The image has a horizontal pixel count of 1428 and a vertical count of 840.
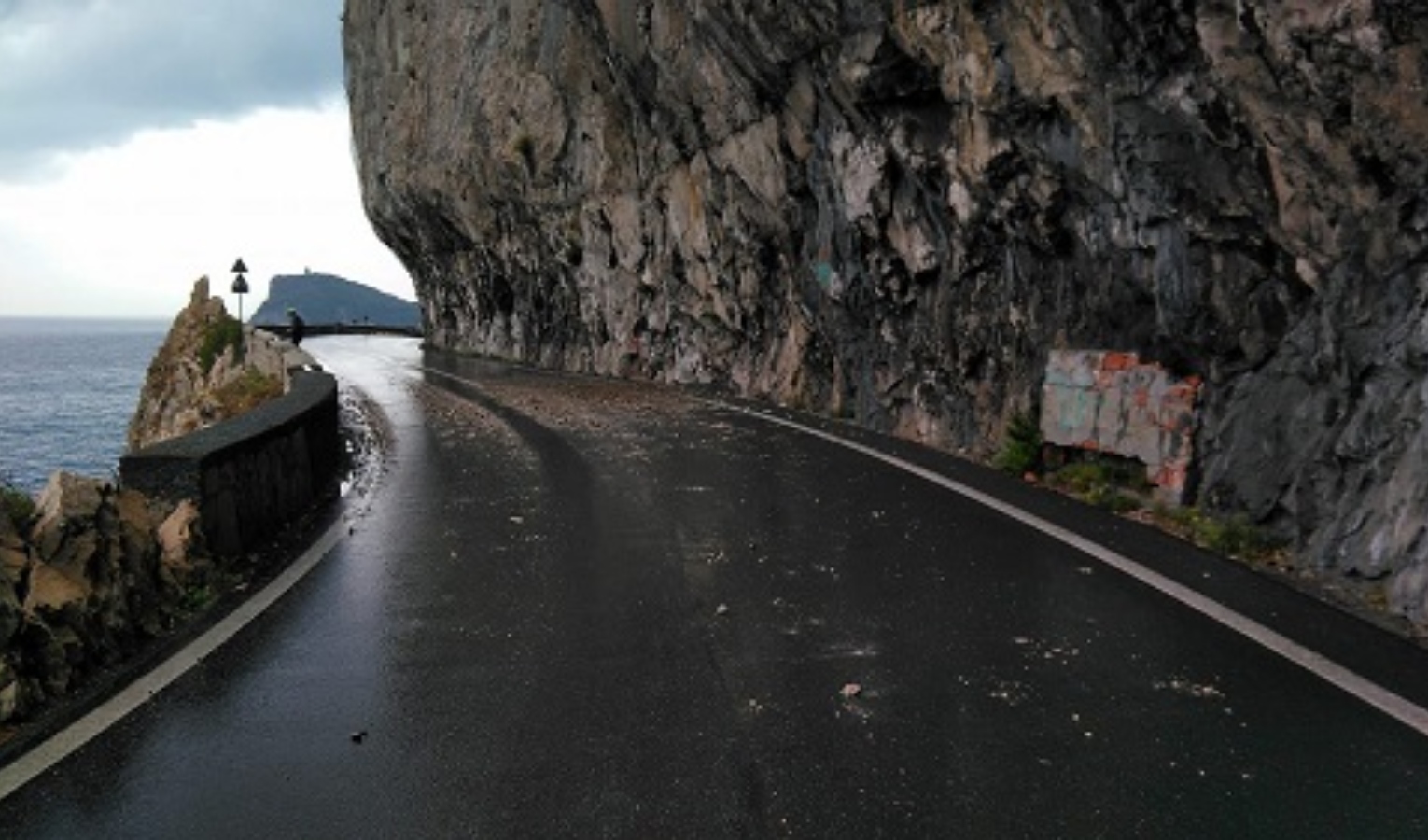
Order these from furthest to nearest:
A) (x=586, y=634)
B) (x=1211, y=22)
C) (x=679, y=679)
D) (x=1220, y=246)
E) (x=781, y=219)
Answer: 1. (x=781, y=219)
2. (x=1220, y=246)
3. (x=1211, y=22)
4. (x=586, y=634)
5. (x=679, y=679)

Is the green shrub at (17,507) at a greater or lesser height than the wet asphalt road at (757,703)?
greater

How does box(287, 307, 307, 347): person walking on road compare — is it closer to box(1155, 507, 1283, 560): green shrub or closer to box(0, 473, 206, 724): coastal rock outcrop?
box(0, 473, 206, 724): coastal rock outcrop

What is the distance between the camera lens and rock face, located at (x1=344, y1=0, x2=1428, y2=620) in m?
6.90

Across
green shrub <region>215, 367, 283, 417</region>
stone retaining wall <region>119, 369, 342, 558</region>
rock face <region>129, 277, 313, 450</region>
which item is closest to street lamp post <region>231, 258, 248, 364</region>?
rock face <region>129, 277, 313, 450</region>

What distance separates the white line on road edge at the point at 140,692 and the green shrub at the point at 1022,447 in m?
7.02

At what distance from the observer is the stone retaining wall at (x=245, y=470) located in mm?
7320

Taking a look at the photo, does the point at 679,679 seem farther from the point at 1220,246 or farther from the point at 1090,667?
the point at 1220,246

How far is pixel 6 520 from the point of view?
18.5ft

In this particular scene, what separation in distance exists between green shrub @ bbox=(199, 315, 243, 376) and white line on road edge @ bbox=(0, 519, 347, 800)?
33.3 metres

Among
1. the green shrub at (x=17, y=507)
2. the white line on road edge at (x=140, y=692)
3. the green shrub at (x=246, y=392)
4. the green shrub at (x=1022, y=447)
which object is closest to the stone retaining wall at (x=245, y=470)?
the white line on road edge at (x=140, y=692)

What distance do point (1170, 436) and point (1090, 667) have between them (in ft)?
15.2

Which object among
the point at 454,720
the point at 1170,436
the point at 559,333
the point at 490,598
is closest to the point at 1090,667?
the point at 454,720

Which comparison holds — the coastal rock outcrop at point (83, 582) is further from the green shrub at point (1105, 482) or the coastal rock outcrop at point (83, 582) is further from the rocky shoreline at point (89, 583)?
the green shrub at point (1105, 482)

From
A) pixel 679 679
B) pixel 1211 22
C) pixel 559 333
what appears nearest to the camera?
pixel 679 679
